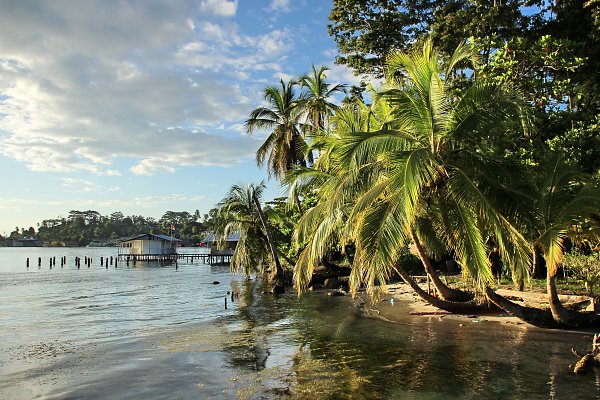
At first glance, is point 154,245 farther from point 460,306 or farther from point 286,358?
point 286,358

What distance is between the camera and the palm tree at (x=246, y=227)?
1192 inches

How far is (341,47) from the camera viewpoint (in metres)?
27.4

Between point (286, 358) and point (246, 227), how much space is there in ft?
66.3

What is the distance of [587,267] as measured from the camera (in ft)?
47.0

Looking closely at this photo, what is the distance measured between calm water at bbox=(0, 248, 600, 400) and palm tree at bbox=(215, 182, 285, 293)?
10.3 m

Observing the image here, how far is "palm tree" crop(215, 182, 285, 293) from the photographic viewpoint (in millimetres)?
30266

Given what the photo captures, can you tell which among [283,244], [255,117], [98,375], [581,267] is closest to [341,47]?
[255,117]

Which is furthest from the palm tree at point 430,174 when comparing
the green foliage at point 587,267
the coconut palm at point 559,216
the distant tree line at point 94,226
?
the distant tree line at point 94,226

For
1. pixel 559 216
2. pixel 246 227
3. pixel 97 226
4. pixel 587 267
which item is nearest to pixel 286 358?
pixel 559 216

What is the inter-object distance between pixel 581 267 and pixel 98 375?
1467cm

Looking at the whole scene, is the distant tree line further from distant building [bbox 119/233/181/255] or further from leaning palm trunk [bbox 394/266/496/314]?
leaning palm trunk [bbox 394/266/496/314]

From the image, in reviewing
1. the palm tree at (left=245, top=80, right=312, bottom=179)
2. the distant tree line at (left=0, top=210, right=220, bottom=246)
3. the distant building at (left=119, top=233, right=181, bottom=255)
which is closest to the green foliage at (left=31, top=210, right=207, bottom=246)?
the distant tree line at (left=0, top=210, right=220, bottom=246)

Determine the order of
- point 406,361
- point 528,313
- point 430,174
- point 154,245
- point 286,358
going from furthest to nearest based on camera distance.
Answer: point 154,245 < point 528,313 < point 286,358 < point 406,361 < point 430,174

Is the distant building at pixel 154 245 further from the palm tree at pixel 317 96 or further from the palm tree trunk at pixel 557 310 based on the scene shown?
the palm tree trunk at pixel 557 310
